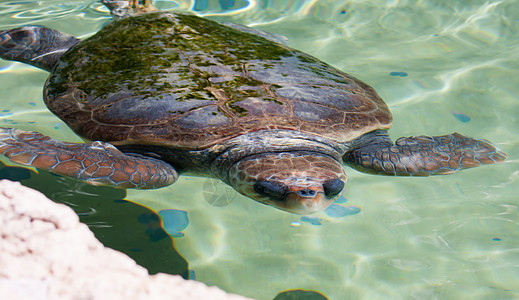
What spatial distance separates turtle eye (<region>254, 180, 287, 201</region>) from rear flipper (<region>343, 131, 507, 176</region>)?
2.73 feet

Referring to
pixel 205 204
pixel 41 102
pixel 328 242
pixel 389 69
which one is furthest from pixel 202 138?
pixel 389 69

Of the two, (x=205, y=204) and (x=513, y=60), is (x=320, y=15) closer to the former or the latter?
(x=513, y=60)

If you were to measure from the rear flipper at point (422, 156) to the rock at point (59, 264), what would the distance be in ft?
5.89

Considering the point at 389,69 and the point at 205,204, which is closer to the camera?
the point at 205,204

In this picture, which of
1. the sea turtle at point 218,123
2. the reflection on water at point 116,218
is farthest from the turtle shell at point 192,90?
the reflection on water at point 116,218

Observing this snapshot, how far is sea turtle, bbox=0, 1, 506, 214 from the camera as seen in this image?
240 centimetres

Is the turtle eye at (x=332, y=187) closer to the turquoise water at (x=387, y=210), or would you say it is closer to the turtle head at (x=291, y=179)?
the turtle head at (x=291, y=179)

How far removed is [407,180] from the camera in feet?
9.92

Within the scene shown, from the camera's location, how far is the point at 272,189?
2342mm

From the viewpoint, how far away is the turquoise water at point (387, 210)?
90.2 inches

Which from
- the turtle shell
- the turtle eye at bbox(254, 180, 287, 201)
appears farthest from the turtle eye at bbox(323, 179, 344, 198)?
the turtle shell

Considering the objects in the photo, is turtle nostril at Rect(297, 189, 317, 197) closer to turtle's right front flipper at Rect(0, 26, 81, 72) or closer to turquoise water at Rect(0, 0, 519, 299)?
turquoise water at Rect(0, 0, 519, 299)

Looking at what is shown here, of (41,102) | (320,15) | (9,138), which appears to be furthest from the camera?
(320,15)

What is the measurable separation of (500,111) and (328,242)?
87.3 inches
